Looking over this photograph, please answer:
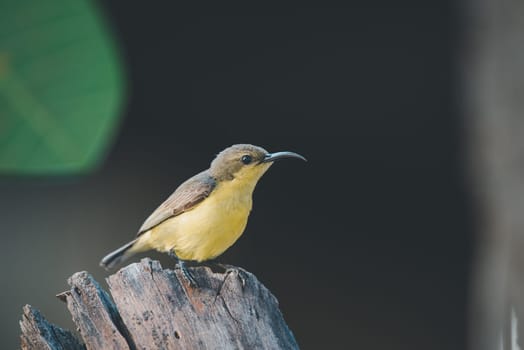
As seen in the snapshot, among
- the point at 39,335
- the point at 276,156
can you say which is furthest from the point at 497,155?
the point at 39,335

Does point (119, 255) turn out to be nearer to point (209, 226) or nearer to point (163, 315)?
point (209, 226)

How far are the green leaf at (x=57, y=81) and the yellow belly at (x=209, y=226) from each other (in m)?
1.00

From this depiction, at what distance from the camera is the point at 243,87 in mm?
4695

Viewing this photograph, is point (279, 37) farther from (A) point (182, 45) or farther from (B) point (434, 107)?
(B) point (434, 107)

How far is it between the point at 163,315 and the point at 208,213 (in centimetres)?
61

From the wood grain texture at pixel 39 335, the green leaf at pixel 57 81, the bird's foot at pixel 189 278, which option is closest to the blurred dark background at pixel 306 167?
the green leaf at pixel 57 81

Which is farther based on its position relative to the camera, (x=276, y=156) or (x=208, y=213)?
(x=276, y=156)

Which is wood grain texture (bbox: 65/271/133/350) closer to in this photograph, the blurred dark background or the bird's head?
the bird's head

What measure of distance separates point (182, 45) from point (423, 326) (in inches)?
91.4

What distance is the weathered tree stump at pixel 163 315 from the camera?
2.32 m

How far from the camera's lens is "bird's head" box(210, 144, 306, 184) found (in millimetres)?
3029

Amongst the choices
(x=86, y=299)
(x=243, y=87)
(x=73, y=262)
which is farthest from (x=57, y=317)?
(x=86, y=299)

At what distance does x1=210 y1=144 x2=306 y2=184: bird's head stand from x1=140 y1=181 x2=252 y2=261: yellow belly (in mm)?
57

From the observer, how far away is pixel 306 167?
4.75 m
